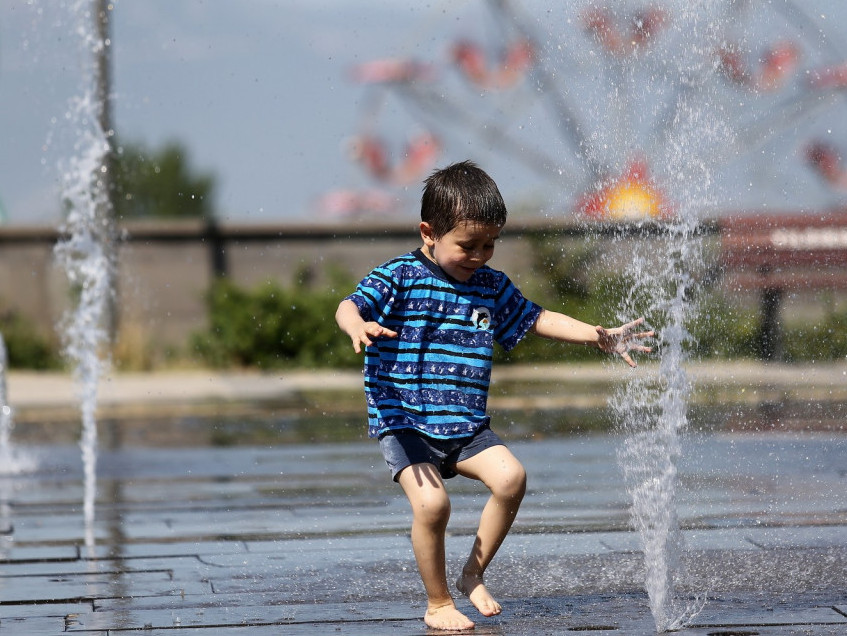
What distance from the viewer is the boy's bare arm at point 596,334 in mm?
4270

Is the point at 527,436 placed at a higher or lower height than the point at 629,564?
lower

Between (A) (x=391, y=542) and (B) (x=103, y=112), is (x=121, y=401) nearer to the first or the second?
(B) (x=103, y=112)

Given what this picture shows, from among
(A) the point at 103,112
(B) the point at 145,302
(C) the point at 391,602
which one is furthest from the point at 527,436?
(B) the point at 145,302

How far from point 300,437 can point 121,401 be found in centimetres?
380

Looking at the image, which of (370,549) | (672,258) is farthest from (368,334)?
(672,258)

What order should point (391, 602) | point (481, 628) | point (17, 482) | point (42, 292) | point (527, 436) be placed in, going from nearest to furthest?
1. point (481, 628)
2. point (391, 602)
3. point (17, 482)
4. point (527, 436)
5. point (42, 292)

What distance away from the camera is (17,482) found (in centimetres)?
803

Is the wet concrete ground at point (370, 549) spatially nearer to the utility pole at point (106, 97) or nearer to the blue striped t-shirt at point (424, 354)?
the blue striped t-shirt at point (424, 354)

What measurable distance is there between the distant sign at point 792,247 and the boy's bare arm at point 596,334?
32.4ft

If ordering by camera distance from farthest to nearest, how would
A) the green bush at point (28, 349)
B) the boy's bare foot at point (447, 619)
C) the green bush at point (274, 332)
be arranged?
the green bush at point (28, 349) → the green bush at point (274, 332) → the boy's bare foot at point (447, 619)

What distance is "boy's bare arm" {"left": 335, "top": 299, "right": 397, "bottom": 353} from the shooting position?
12.3 feet

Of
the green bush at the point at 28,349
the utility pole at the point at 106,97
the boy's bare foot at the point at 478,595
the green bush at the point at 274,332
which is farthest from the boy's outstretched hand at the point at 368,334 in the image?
the green bush at the point at 28,349

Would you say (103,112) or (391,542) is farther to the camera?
(103,112)

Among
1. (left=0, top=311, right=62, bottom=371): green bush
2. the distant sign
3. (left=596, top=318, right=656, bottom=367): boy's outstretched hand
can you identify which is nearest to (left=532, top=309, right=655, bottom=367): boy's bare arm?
(left=596, top=318, right=656, bottom=367): boy's outstretched hand
